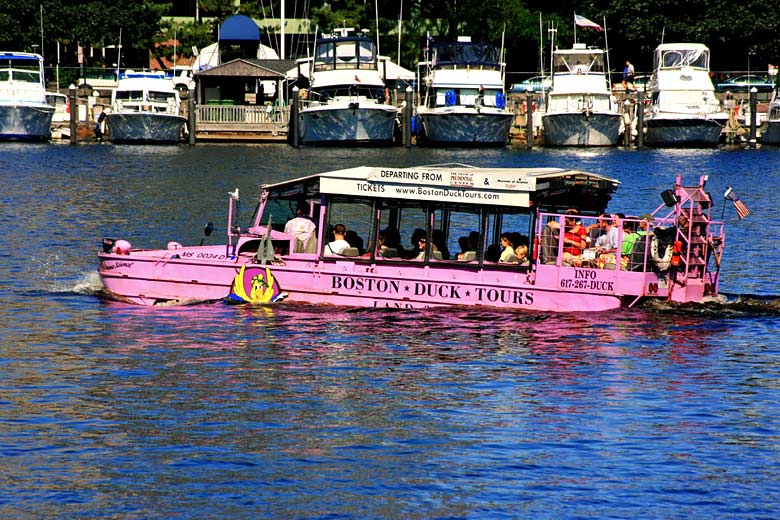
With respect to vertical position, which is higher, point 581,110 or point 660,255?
point 581,110

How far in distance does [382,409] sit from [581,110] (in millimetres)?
52634

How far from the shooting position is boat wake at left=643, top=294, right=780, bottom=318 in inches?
958

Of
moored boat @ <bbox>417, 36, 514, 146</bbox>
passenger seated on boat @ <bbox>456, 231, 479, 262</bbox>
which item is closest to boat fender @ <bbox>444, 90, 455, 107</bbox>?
moored boat @ <bbox>417, 36, 514, 146</bbox>

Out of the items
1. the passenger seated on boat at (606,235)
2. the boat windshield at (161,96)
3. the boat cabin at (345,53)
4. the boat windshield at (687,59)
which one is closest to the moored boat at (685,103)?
the boat windshield at (687,59)

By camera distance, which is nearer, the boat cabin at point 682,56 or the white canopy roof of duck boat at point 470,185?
the white canopy roof of duck boat at point 470,185

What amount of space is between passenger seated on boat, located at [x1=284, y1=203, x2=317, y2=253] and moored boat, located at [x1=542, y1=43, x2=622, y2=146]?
1816 inches

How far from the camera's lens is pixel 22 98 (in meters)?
70.6

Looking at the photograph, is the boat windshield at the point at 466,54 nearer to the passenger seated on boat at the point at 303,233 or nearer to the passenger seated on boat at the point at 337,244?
the passenger seated on boat at the point at 303,233

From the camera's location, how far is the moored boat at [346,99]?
224ft

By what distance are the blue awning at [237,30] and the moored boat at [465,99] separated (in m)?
14.8

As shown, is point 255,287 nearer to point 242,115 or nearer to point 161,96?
point 161,96

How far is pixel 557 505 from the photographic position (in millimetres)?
15344

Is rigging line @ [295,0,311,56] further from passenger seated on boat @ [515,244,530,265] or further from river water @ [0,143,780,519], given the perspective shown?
passenger seated on boat @ [515,244,530,265]

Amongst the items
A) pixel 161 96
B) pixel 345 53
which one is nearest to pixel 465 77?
pixel 345 53
